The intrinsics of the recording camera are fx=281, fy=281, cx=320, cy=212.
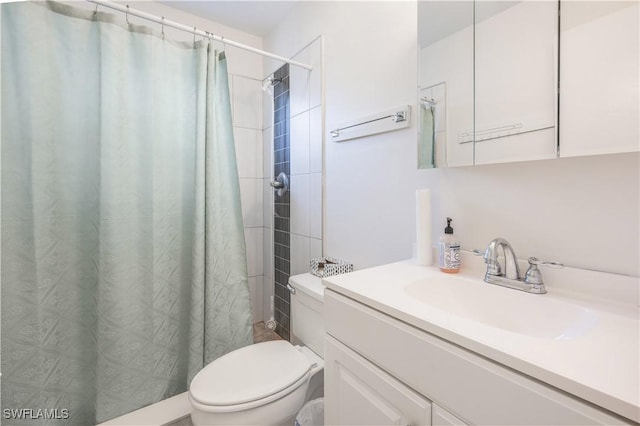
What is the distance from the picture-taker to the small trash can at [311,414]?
3.53 ft

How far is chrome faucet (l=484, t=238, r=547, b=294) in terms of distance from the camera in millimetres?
746

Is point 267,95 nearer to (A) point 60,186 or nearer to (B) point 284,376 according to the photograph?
(A) point 60,186

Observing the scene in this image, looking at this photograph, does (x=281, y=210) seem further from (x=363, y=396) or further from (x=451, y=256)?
(x=363, y=396)

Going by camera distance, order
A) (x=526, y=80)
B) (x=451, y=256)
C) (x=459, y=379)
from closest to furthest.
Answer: (x=459, y=379) < (x=526, y=80) < (x=451, y=256)

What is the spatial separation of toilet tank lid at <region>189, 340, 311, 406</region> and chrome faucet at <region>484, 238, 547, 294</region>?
0.79 m

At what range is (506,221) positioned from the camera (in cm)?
86

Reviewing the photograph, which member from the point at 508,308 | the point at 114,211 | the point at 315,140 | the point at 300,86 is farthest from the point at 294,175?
the point at 508,308

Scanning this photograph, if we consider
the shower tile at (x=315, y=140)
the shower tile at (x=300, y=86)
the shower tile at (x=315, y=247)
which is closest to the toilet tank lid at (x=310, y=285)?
the shower tile at (x=315, y=247)

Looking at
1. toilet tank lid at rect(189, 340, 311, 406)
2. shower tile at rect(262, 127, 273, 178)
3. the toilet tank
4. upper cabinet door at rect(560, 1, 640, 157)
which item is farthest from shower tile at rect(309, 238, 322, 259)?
upper cabinet door at rect(560, 1, 640, 157)

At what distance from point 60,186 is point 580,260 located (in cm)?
→ 186

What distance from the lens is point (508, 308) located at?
0.74 m

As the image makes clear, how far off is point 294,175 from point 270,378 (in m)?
1.16

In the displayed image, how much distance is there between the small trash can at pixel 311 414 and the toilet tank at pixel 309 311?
19cm

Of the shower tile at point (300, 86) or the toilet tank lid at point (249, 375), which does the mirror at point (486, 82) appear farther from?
the toilet tank lid at point (249, 375)
